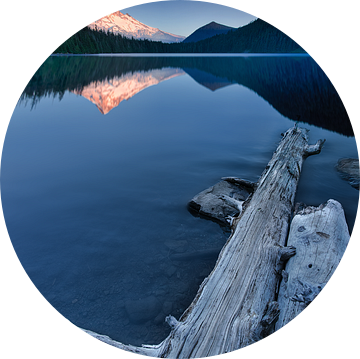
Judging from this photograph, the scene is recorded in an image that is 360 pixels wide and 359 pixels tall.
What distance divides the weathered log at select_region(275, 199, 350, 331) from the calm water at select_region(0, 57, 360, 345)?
4.85 feet

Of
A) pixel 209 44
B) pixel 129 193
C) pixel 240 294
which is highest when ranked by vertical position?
pixel 209 44

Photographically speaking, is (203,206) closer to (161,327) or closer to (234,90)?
(161,327)

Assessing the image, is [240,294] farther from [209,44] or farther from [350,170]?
[209,44]

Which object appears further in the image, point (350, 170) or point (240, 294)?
point (350, 170)

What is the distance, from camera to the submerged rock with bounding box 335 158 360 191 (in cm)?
797

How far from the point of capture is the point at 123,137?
13.0 m

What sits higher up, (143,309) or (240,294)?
(240,294)

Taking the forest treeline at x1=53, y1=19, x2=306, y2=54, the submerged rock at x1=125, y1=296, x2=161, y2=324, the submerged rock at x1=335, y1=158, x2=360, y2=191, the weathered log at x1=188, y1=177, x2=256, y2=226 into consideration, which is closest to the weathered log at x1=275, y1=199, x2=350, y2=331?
the weathered log at x1=188, y1=177, x2=256, y2=226

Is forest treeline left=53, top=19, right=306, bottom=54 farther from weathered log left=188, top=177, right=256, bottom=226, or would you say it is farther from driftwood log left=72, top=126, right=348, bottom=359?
driftwood log left=72, top=126, right=348, bottom=359

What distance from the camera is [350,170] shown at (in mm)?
8664

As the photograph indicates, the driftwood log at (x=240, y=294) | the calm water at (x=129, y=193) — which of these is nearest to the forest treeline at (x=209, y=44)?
the calm water at (x=129, y=193)

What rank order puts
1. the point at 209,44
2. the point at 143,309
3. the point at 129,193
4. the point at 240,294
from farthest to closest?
the point at 209,44 → the point at 129,193 → the point at 143,309 → the point at 240,294

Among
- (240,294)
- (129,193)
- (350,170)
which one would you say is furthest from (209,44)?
(240,294)

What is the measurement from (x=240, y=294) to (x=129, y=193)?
4791mm
